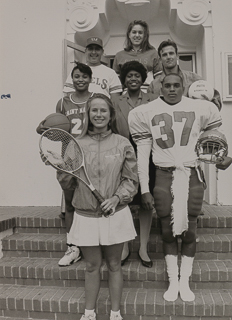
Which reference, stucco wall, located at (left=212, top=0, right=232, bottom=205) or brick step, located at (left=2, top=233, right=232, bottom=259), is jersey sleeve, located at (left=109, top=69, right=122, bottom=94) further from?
stucco wall, located at (left=212, top=0, right=232, bottom=205)

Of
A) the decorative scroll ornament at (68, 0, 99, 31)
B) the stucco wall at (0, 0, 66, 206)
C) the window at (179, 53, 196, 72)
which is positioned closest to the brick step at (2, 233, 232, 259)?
the stucco wall at (0, 0, 66, 206)

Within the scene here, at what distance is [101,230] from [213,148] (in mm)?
1148

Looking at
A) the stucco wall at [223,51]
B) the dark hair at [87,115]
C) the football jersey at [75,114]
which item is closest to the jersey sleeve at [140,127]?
the dark hair at [87,115]

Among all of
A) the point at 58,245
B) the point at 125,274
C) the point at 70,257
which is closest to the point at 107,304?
the point at 125,274

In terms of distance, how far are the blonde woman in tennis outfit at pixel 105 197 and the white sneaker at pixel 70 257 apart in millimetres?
851

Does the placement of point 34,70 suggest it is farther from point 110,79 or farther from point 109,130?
point 109,130

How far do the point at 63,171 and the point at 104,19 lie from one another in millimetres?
3904

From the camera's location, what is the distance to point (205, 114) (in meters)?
2.86

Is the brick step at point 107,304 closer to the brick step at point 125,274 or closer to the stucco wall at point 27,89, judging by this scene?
the brick step at point 125,274

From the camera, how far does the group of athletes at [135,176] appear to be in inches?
101

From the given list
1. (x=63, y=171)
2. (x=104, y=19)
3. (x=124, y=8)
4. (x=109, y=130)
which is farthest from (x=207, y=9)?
(x=63, y=171)

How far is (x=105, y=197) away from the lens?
8.31 feet

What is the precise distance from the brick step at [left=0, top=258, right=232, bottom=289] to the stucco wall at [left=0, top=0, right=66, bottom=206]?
200cm

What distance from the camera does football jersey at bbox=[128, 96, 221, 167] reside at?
2781 millimetres
